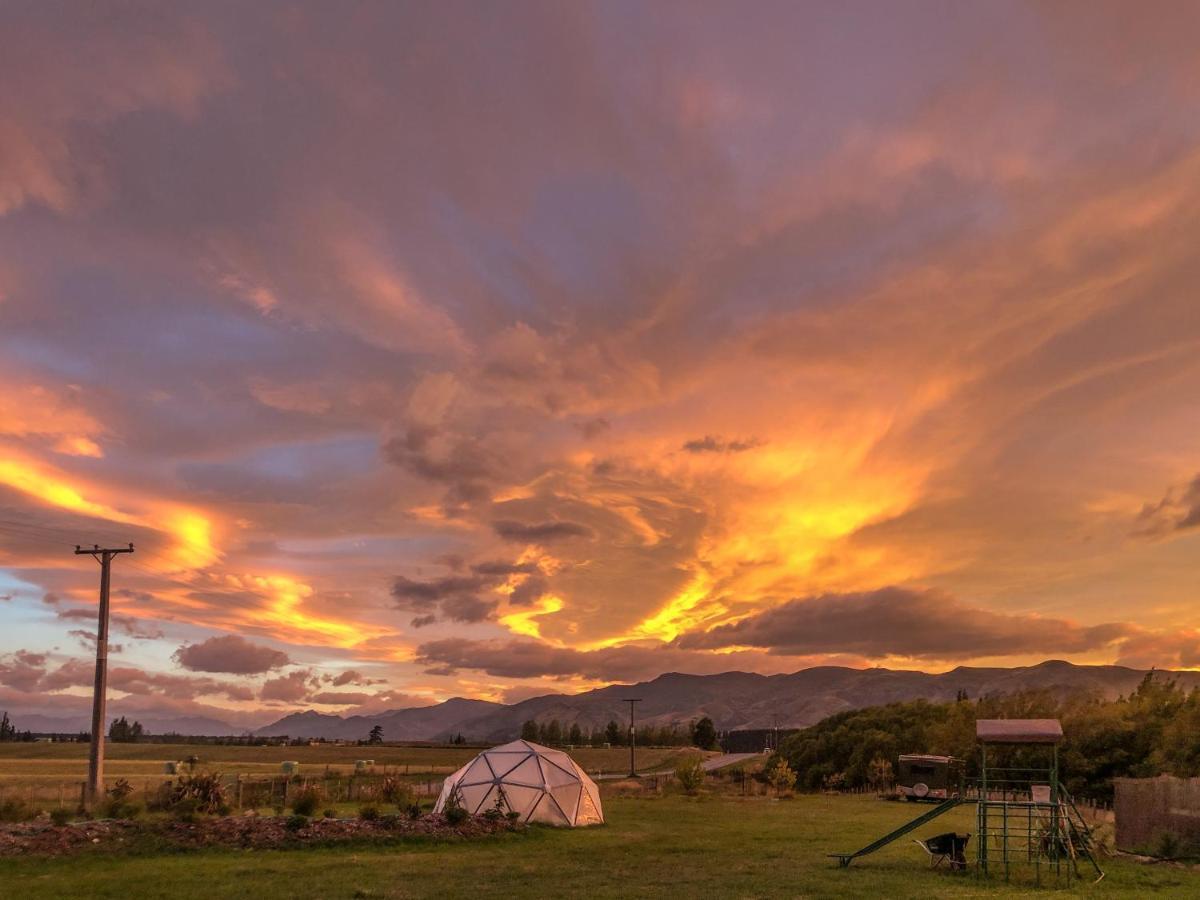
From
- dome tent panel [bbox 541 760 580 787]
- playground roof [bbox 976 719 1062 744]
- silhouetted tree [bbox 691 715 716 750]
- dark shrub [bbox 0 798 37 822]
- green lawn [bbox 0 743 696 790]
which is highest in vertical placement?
playground roof [bbox 976 719 1062 744]

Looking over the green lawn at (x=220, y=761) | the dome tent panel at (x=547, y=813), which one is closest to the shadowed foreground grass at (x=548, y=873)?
the dome tent panel at (x=547, y=813)

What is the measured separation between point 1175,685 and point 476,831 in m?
48.2

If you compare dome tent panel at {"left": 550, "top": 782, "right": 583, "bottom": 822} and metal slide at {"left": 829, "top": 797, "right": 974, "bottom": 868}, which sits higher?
metal slide at {"left": 829, "top": 797, "right": 974, "bottom": 868}

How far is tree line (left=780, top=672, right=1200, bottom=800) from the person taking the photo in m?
49.5

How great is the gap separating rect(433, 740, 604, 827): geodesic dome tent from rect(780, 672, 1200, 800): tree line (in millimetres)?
26451

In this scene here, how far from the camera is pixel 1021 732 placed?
25375 millimetres

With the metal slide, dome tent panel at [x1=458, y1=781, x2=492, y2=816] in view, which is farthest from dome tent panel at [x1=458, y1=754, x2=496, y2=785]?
the metal slide

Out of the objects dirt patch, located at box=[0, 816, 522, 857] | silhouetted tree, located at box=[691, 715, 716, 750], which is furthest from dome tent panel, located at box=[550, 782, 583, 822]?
silhouetted tree, located at box=[691, 715, 716, 750]

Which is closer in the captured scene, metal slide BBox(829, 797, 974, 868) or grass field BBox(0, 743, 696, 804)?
metal slide BBox(829, 797, 974, 868)

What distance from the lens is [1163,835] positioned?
1124 inches

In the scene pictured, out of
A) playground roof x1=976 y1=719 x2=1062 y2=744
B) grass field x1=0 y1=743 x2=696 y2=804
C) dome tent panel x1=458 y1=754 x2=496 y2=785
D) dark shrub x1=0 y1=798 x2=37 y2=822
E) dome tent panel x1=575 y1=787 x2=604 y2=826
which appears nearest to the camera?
playground roof x1=976 y1=719 x2=1062 y2=744

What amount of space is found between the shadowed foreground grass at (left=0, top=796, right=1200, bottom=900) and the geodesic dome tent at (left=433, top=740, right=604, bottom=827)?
4.69 m

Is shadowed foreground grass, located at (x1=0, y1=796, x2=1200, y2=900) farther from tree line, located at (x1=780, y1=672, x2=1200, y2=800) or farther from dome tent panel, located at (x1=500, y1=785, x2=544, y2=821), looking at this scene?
tree line, located at (x1=780, y1=672, x2=1200, y2=800)

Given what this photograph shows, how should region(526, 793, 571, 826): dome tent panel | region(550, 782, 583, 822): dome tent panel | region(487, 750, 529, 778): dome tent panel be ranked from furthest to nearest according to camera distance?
region(487, 750, 529, 778): dome tent panel → region(550, 782, 583, 822): dome tent panel → region(526, 793, 571, 826): dome tent panel
